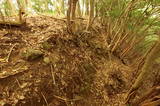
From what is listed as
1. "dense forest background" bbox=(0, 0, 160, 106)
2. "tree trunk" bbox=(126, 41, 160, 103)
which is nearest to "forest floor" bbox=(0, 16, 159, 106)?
"dense forest background" bbox=(0, 0, 160, 106)

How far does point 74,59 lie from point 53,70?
58cm

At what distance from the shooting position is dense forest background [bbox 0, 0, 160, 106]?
2.18 m

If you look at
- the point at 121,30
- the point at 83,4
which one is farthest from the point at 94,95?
the point at 83,4

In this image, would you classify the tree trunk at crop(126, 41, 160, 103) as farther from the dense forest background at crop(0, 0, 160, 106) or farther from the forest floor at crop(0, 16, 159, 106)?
the forest floor at crop(0, 16, 159, 106)

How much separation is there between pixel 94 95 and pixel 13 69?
1410 mm

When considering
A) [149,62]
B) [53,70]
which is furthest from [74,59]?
[149,62]

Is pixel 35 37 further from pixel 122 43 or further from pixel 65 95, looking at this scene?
pixel 122 43

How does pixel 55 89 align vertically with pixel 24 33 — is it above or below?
below

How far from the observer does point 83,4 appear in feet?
14.4

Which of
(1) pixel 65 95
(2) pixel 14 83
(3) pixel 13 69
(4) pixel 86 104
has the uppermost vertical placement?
(3) pixel 13 69

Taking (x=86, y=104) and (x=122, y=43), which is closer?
(x=86, y=104)

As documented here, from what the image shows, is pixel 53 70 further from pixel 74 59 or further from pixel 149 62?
pixel 149 62

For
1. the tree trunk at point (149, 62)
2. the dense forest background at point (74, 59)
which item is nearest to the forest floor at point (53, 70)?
the dense forest background at point (74, 59)

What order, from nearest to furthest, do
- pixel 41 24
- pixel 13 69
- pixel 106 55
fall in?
1. pixel 13 69
2. pixel 41 24
3. pixel 106 55
